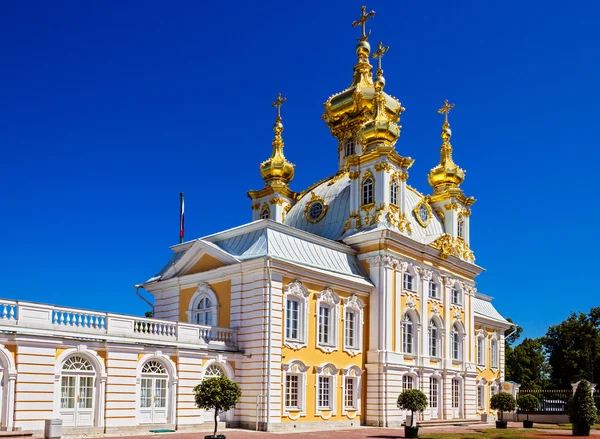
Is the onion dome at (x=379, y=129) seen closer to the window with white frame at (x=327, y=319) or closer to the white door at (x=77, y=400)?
the window with white frame at (x=327, y=319)

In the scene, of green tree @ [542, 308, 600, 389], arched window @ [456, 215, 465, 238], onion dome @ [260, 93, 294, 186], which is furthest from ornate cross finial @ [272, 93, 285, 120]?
green tree @ [542, 308, 600, 389]

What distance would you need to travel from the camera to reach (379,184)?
35.7 metres

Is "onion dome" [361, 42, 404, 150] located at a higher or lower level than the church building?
higher

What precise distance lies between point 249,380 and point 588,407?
45.5 feet

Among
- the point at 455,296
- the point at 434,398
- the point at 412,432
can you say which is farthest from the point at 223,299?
the point at 455,296

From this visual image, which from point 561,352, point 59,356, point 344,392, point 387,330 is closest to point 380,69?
point 387,330

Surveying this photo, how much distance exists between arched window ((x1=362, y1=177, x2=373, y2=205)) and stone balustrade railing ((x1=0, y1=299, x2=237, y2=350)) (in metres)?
11.2

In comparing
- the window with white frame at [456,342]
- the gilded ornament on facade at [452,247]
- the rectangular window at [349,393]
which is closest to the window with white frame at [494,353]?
the window with white frame at [456,342]

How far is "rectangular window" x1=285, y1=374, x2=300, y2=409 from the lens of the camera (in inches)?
1127

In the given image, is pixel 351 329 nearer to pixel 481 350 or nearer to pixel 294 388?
pixel 294 388

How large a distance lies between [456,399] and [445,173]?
1318 cm

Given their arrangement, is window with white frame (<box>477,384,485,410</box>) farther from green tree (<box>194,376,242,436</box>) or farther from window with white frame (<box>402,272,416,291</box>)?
green tree (<box>194,376,242,436</box>)

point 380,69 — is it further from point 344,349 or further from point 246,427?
point 246,427

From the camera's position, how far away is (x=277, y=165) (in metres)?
42.9
